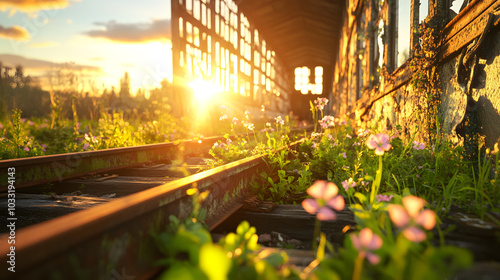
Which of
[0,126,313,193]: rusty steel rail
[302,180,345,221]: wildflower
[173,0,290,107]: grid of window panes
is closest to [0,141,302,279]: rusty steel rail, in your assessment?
[302,180,345,221]: wildflower

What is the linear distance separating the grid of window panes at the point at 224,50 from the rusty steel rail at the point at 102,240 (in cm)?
965

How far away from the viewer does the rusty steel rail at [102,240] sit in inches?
30.6

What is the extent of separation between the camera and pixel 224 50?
1430 cm

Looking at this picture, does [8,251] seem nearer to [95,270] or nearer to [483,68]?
[95,270]

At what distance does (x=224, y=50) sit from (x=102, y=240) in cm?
1404

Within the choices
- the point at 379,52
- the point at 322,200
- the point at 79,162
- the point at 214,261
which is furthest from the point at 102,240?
the point at 379,52

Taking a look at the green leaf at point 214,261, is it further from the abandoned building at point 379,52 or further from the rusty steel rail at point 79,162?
the abandoned building at point 379,52

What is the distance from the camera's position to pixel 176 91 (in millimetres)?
10492

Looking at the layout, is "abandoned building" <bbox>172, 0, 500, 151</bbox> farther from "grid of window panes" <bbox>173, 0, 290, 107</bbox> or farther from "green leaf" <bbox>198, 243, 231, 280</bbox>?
"green leaf" <bbox>198, 243, 231, 280</bbox>

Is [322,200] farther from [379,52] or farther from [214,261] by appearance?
[379,52]

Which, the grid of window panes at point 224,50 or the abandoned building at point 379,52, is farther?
the grid of window panes at point 224,50

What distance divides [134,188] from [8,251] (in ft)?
6.46

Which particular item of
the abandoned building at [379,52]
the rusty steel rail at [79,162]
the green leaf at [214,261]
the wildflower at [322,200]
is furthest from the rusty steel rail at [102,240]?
the abandoned building at [379,52]

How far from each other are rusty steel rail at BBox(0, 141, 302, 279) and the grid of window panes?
31.7 ft
